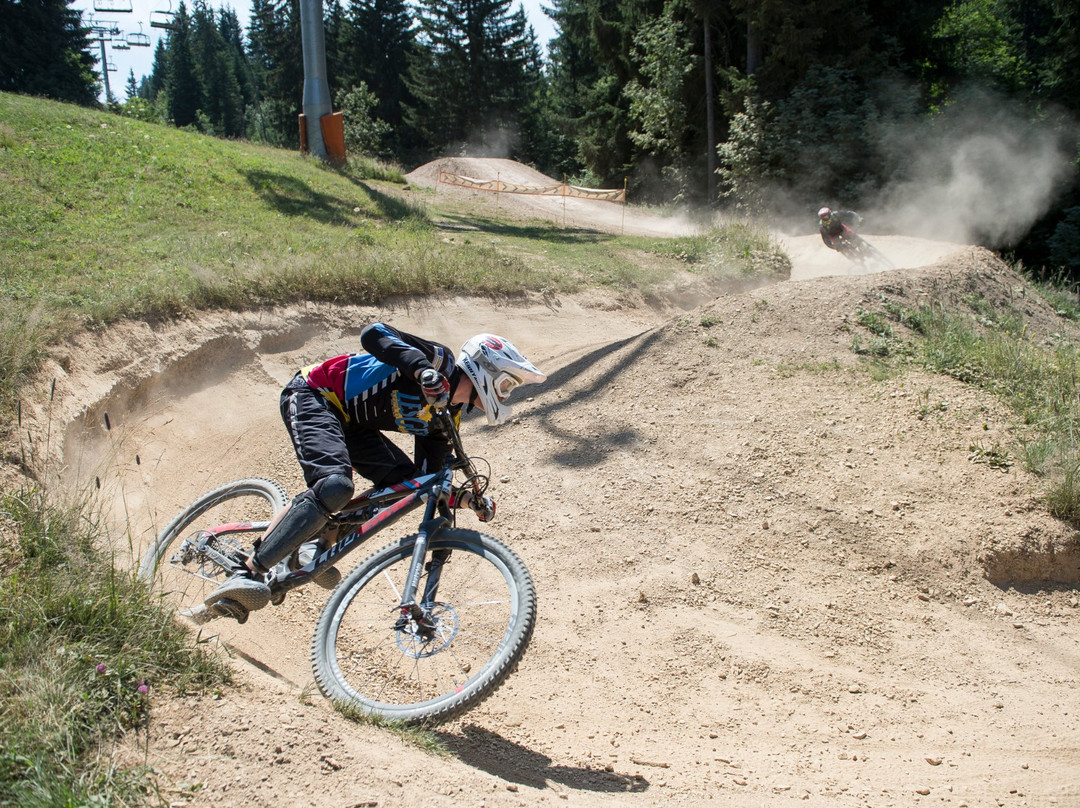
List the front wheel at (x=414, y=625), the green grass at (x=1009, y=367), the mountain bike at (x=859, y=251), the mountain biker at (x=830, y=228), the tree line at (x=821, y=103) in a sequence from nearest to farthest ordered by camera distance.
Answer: the front wheel at (x=414, y=625)
the green grass at (x=1009, y=367)
the mountain bike at (x=859, y=251)
the mountain biker at (x=830, y=228)
the tree line at (x=821, y=103)

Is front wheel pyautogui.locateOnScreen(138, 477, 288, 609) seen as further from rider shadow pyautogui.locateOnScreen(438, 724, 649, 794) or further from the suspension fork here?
rider shadow pyautogui.locateOnScreen(438, 724, 649, 794)

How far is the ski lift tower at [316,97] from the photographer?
901 inches

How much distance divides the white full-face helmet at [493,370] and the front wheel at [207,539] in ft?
6.88

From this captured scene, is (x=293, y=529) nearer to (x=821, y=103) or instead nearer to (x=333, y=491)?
(x=333, y=491)

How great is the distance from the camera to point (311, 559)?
4.61 m

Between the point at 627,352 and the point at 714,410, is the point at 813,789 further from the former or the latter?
the point at 627,352

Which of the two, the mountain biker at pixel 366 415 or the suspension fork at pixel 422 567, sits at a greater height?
the mountain biker at pixel 366 415

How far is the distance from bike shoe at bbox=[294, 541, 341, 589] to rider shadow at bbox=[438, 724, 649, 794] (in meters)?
1.20

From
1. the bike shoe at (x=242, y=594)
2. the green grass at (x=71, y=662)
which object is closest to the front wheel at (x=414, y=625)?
the bike shoe at (x=242, y=594)

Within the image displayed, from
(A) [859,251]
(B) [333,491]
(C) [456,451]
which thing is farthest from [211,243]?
(A) [859,251]

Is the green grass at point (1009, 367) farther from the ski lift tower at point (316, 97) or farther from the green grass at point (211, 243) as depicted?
the ski lift tower at point (316, 97)

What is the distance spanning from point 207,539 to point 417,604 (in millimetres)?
2034

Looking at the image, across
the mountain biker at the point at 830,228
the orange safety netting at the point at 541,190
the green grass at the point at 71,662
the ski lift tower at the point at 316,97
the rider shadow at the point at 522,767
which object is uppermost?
the ski lift tower at the point at 316,97

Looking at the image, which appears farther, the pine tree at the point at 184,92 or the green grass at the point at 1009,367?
the pine tree at the point at 184,92
